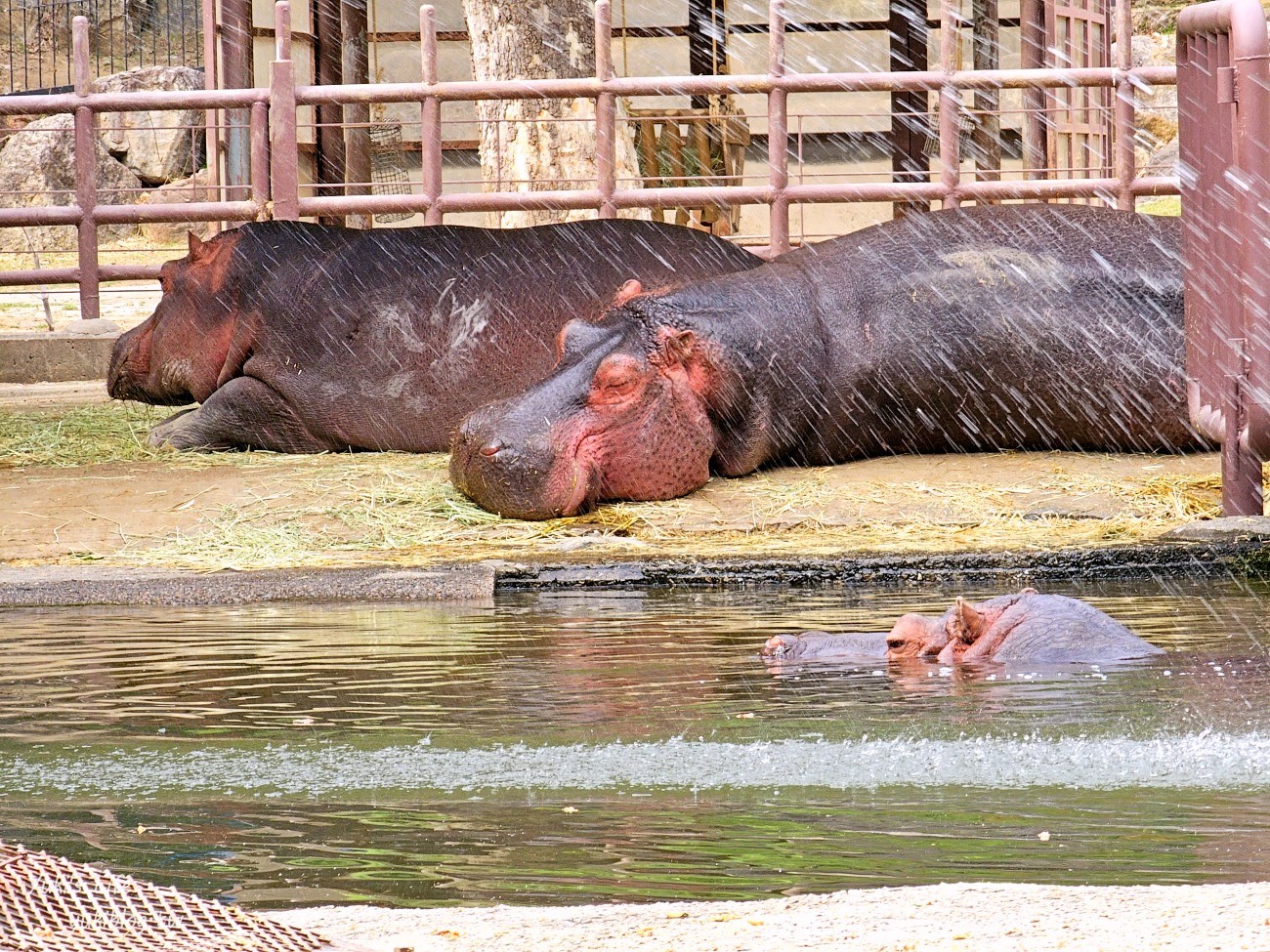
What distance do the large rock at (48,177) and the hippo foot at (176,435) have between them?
12.9 meters

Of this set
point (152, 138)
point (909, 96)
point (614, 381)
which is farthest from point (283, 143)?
point (152, 138)

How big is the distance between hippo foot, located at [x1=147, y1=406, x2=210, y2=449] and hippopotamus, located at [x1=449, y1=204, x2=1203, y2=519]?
2060mm

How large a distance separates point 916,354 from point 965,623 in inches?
124

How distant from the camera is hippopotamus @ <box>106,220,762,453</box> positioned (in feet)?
27.2

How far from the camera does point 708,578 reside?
5.82 meters

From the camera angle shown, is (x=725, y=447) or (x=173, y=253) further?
(x=173, y=253)

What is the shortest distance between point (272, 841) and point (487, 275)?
558 centimetres

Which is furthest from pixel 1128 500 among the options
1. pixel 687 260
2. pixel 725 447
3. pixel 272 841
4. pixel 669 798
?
pixel 272 841

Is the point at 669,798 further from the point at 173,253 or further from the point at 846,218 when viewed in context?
the point at 173,253

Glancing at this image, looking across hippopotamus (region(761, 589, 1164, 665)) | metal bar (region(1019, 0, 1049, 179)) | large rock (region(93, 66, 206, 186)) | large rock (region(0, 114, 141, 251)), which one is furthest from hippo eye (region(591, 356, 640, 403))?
large rock (region(93, 66, 206, 186))

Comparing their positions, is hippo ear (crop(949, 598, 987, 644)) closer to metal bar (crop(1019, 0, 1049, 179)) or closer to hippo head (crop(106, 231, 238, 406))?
hippo head (crop(106, 231, 238, 406))

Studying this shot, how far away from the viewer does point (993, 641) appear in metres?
4.62

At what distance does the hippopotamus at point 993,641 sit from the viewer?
14.9 ft

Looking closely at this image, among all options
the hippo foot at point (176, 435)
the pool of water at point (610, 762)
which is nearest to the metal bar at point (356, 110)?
the hippo foot at point (176, 435)
